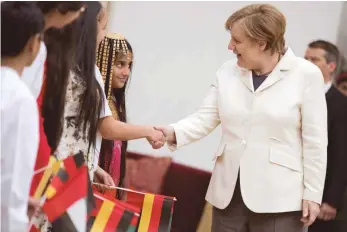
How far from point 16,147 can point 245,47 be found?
1167 mm

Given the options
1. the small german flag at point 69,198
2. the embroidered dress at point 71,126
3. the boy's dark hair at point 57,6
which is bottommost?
the small german flag at point 69,198

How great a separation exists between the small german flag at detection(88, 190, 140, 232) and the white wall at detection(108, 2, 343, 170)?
1.80 meters

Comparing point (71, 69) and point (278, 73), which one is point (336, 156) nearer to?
point (278, 73)

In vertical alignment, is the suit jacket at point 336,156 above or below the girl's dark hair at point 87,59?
below

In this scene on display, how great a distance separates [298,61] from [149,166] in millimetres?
1461

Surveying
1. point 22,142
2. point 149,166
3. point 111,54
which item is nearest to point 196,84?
point 149,166

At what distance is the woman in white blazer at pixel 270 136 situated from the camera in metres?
2.37

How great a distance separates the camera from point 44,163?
5.78ft

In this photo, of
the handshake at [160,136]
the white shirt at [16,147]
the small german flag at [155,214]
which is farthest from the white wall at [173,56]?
the white shirt at [16,147]

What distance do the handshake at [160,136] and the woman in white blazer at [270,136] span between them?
272mm

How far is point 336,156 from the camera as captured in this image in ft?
10.0

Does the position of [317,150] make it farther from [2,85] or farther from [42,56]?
[2,85]

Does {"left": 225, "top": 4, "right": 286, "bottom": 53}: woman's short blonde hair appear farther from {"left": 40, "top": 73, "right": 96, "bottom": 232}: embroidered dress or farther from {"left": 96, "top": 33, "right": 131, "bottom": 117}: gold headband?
{"left": 40, "top": 73, "right": 96, "bottom": 232}: embroidered dress

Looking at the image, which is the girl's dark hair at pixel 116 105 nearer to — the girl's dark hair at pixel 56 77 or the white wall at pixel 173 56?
the girl's dark hair at pixel 56 77
